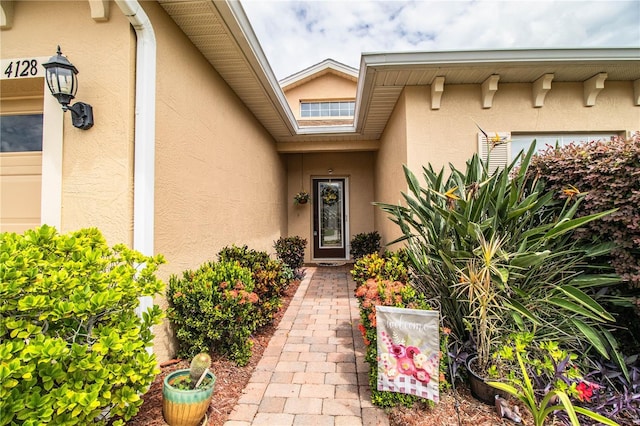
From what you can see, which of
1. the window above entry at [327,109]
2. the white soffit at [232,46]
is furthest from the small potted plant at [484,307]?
the window above entry at [327,109]

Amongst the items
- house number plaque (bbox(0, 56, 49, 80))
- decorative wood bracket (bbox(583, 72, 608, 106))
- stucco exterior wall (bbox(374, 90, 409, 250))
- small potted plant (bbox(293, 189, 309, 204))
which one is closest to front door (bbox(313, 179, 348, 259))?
small potted plant (bbox(293, 189, 309, 204))

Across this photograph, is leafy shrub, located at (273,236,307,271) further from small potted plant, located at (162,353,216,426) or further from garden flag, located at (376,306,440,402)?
garden flag, located at (376,306,440,402)

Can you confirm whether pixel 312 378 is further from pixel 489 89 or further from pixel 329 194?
pixel 329 194

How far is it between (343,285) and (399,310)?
3.72 meters

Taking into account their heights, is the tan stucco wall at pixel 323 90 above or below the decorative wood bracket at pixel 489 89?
above

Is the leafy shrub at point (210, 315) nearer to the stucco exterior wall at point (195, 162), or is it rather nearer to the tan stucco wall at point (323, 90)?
the stucco exterior wall at point (195, 162)

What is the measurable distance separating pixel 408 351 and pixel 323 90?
9.15 metres

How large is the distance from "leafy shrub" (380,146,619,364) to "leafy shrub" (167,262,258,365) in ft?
6.04

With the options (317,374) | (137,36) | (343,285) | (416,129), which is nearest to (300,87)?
(416,129)

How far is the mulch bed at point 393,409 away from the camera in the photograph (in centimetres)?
196

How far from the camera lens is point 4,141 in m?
2.68

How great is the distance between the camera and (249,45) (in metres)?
3.37

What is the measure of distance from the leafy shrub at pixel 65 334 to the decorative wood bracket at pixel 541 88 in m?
5.48

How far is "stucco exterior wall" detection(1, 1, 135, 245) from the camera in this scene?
7.75ft
